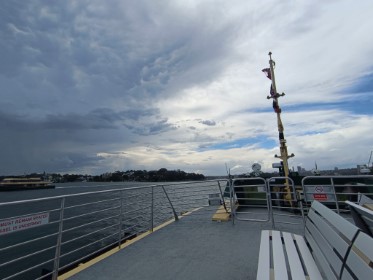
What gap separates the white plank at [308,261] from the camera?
2.57m

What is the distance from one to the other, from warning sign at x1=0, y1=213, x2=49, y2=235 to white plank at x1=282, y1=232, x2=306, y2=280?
279 cm

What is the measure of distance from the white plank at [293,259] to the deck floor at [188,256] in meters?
0.65

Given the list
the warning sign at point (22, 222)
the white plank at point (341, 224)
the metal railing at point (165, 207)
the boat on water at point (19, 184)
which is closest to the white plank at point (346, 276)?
the white plank at point (341, 224)

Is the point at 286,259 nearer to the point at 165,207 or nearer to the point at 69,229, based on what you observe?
the point at 69,229

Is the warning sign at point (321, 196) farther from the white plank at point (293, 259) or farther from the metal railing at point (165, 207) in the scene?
the white plank at point (293, 259)

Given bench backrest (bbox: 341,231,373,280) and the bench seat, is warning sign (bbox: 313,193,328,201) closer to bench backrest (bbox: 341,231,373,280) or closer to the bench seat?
the bench seat

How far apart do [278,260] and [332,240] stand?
→ 0.78 m

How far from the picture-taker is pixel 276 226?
654 centimetres

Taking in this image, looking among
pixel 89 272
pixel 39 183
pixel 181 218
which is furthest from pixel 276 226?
pixel 39 183

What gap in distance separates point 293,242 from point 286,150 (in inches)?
247

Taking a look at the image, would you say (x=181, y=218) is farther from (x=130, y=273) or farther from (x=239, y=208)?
(x=130, y=273)

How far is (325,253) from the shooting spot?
2492 millimetres

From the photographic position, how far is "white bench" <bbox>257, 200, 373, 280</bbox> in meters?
1.69

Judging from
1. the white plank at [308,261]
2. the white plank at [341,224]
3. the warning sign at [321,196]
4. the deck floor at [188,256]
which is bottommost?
the deck floor at [188,256]
